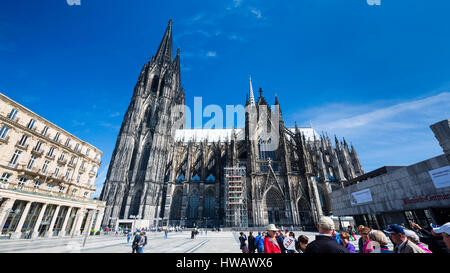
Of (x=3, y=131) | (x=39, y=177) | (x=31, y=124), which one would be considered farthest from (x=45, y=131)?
(x=39, y=177)

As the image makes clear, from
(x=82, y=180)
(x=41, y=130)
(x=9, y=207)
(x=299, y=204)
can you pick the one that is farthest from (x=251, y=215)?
(x=41, y=130)

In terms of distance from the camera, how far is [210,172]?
3753cm

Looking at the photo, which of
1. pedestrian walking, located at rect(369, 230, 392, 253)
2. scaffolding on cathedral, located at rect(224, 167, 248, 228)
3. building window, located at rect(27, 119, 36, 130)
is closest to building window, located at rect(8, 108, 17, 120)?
building window, located at rect(27, 119, 36, 130)

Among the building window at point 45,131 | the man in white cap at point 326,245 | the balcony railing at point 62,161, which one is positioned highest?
the building window at point 45,131

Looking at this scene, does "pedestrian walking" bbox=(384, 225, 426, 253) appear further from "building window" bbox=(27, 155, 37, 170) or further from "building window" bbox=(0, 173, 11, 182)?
"building window" bbox=(27, 155, 37, 170)

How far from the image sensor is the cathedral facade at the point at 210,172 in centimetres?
2756

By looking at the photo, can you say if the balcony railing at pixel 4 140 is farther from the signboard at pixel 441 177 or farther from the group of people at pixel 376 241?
the signboard at pixel 441 177

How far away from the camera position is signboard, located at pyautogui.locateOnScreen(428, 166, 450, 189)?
38.4ft

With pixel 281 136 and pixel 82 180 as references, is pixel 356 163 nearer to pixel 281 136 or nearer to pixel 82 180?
pixel 281 136

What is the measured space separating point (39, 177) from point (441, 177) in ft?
110

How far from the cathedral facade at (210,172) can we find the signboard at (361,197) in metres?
7.22

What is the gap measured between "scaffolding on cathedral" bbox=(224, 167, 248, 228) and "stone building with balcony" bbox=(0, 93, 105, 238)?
688 inches

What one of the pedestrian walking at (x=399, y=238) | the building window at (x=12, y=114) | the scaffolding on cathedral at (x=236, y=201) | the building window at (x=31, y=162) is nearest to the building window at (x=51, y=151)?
the building window at (x=31, y=162)

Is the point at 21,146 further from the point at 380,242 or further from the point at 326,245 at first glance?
the point at 380,242
